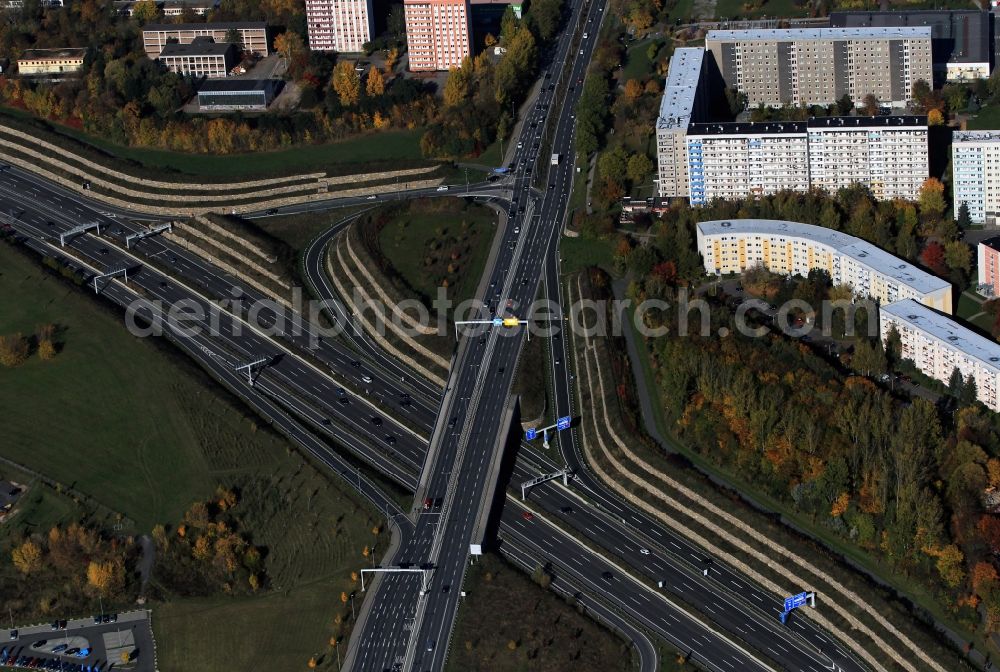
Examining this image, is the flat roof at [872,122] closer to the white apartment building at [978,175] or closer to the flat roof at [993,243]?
the white apartment building at [978,175]

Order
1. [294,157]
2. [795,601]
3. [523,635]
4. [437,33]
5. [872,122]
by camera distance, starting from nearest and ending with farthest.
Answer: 1. [795,601]
2. [523,635]
3. [872,122]
4. [294,157]
5. [437,33]

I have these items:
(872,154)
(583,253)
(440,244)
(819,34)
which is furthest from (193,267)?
(819,34)

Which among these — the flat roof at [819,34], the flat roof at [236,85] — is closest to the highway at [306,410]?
the flat roof at [236,85]

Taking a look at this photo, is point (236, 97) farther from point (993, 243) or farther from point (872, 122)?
point (993, 243)

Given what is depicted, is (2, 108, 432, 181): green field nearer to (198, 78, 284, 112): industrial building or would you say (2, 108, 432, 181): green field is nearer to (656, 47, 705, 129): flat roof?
(198, 78, 284, 112): industrial building

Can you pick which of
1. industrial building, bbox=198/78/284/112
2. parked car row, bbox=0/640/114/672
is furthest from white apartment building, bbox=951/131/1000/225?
parked car row, bbox=0/640/114/672

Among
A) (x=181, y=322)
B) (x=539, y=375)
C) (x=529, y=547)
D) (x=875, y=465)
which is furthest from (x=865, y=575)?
(x=181, y=322)

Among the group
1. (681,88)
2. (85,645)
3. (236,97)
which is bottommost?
(85,645)
